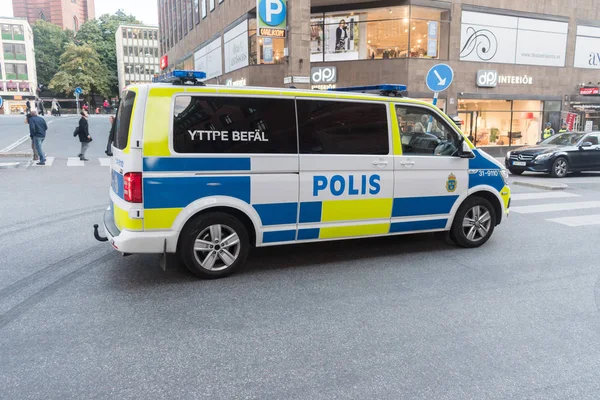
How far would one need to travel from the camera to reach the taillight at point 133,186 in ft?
15.8

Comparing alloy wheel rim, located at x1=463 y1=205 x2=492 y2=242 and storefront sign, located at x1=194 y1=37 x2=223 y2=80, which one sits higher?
storefront sign, located at x1=194 y1=37 x2=223 y2=80

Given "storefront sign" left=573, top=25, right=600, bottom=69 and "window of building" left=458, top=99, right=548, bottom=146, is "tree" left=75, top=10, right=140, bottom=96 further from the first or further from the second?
"storefront sign" left=573, top=25, right=600, bottom=69

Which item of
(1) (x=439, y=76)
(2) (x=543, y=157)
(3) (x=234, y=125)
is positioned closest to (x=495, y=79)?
(2) (x=543, y=157)

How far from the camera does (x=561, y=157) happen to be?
15484 mm

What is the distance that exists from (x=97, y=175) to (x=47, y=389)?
1181 cm

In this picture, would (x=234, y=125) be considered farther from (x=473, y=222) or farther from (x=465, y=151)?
(x=473, y=222)

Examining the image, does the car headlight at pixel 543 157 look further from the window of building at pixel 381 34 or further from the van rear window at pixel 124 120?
the van rear window at pixel 124 120

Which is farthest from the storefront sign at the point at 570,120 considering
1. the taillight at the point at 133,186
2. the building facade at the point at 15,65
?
the building facade at the point at 15,65

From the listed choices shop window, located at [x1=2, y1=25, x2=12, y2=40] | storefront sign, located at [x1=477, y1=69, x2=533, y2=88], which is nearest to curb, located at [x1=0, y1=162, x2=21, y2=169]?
storefront sign, located at [x1=477, y1=69, x2=533, y2=88]

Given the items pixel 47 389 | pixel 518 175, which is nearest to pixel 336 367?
pixel 47 389

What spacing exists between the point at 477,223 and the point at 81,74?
8469 cm

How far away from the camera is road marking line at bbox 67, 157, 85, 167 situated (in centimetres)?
1633

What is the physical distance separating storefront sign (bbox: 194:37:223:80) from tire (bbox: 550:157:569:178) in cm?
2138

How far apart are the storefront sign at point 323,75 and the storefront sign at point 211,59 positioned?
28.9 feet
